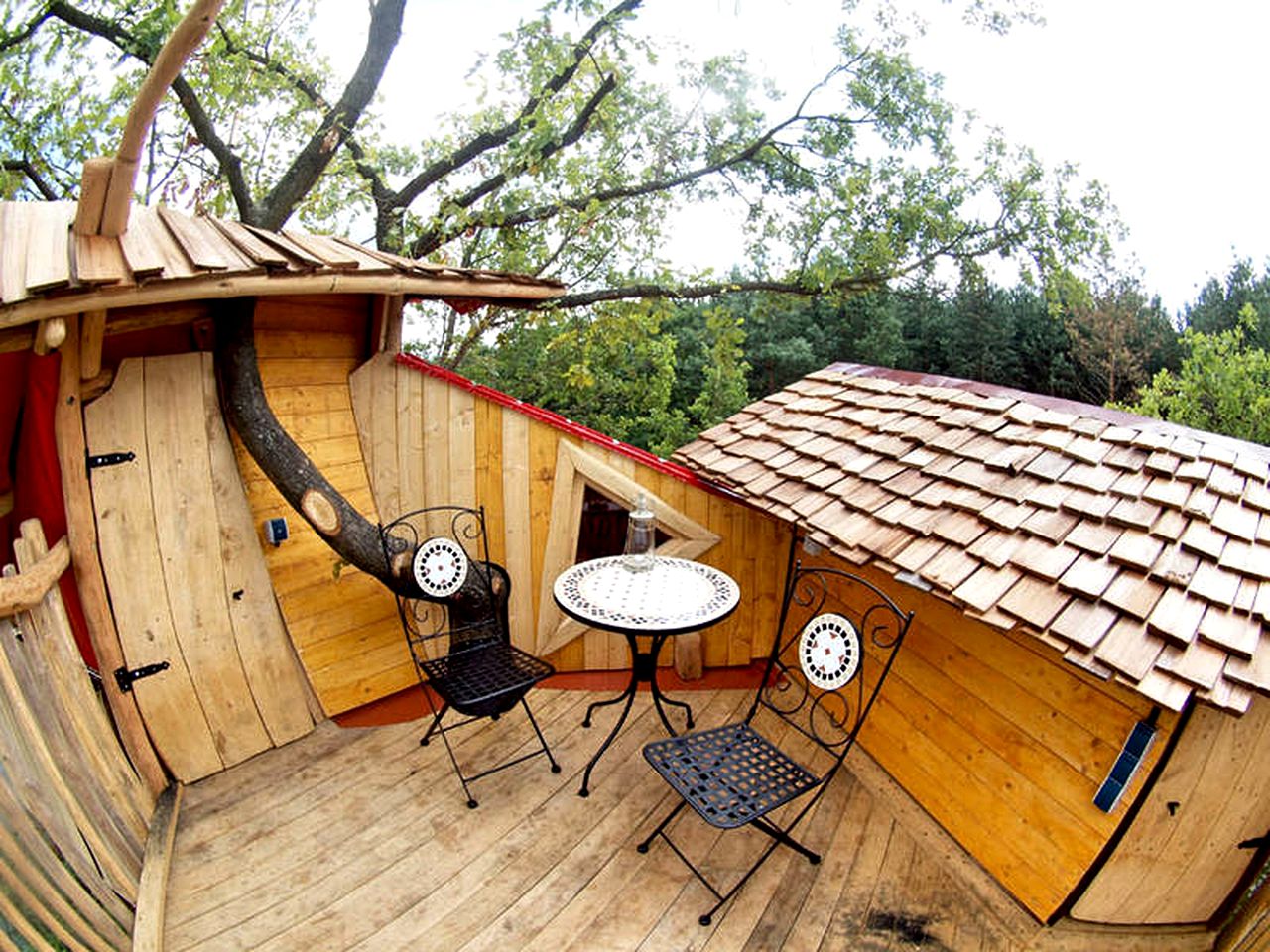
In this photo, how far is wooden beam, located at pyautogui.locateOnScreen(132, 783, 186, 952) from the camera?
2271 millimetres

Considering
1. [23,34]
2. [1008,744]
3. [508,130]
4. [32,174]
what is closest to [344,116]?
[508,130]

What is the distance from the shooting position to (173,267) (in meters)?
2.38

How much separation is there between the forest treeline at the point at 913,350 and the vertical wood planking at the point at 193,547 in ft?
16.5

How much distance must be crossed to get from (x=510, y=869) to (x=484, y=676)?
2.82ft

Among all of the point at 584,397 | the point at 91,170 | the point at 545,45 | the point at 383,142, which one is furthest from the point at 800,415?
the point at 383,142

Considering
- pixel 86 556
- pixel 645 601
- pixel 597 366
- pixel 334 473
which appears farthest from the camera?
pixel 597 366

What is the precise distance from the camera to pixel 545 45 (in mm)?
A: 6766

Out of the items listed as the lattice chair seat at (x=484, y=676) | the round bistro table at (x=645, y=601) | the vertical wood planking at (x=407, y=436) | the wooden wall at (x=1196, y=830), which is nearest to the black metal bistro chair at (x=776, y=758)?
the round bistro table at (x=645, y=601)

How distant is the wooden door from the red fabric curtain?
0.14 metres

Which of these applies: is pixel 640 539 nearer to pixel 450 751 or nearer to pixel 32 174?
pixel 450 751

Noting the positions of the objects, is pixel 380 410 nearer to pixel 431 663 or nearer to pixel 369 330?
pixel 369 330

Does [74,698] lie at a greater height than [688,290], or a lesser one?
lesser

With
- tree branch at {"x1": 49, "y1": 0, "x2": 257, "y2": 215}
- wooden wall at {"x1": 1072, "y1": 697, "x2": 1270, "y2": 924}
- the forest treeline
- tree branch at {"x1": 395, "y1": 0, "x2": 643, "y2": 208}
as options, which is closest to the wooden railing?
Answer: wooden wall at {"x1": 1072, "y1": 697, "x2": 1270, "y2": 924}

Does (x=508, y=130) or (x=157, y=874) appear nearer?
(x=157, y=874)
